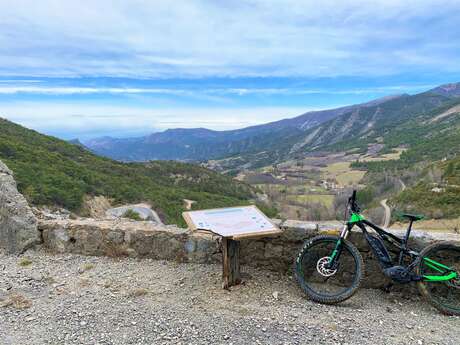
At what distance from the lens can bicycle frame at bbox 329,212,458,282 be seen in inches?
181

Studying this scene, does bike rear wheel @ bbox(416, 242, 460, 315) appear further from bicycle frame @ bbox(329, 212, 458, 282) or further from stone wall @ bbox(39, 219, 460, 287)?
stone wall @ bbox(39, 219, 460, 287)

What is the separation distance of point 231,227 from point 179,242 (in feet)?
4.94

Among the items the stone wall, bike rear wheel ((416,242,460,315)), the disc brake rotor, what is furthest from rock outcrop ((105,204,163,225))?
bike rear wheel ((416,242,460,315))

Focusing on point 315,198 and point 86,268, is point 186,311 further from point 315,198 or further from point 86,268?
point 315,198

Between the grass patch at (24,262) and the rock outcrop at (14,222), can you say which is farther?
the rock outcrop at (14,222)

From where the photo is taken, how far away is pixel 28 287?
521cm

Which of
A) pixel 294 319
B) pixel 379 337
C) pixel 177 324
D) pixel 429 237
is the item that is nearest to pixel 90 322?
pixel 177 324

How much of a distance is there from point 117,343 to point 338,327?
95.5 inches

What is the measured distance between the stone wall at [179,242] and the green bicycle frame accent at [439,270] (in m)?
0.43

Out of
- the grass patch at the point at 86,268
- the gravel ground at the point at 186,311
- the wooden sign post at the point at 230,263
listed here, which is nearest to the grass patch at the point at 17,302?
the gravel ground at the point at 186,311

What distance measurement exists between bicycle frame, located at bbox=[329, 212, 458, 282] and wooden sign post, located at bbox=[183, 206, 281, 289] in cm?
84

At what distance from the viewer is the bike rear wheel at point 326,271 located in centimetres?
467

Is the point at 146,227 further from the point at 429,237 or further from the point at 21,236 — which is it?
the point at 429,237

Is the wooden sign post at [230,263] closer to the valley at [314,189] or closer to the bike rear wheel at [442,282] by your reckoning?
the bike rear wheel at [442,282]
